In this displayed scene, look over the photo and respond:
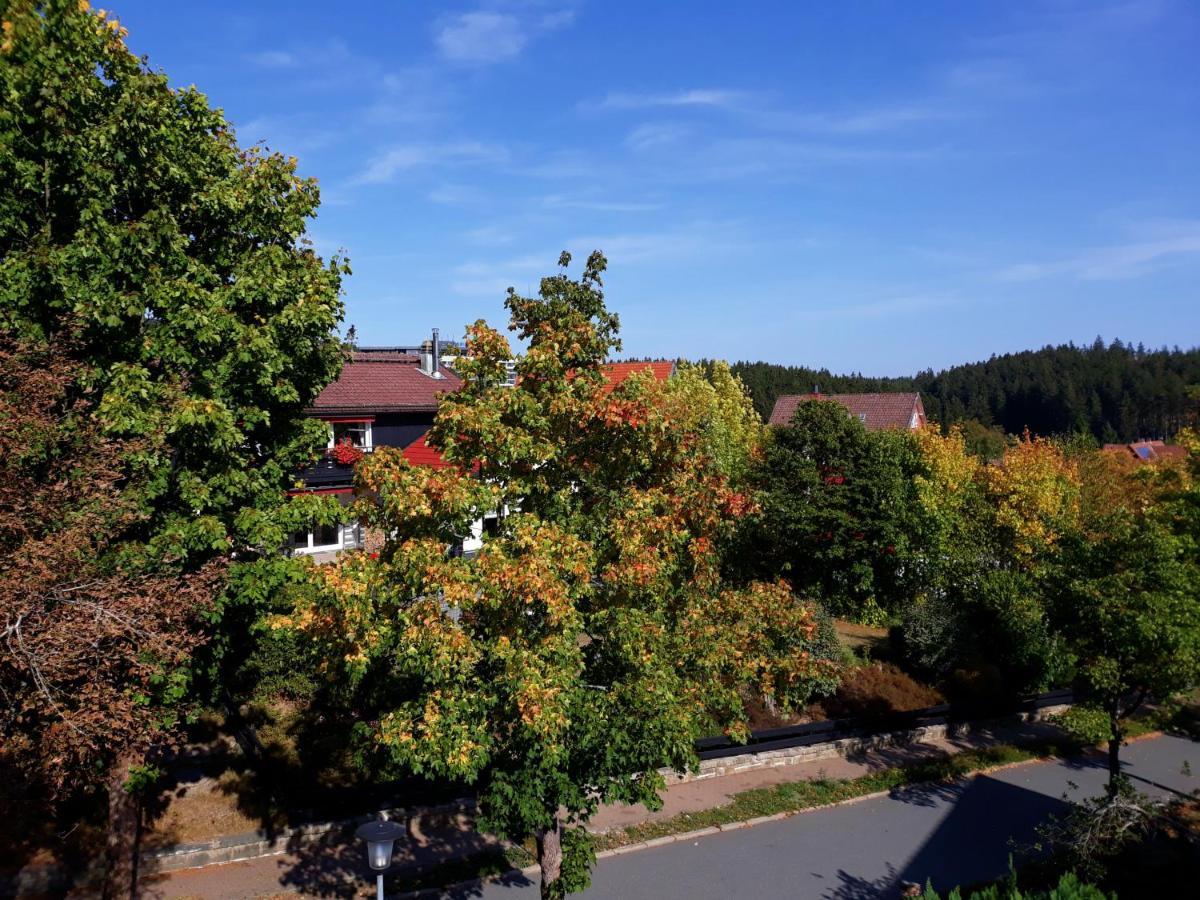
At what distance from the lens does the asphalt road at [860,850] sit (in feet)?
44.6

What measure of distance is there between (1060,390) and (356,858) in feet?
438

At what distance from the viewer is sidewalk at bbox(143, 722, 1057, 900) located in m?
12.6

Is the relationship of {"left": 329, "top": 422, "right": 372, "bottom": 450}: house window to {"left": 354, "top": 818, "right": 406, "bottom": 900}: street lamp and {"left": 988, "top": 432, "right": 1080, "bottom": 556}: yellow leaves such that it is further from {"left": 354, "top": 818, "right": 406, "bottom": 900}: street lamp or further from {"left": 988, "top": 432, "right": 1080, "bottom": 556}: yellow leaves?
{"left": 988, "top": 432, "right": 1080, "bottom": 556}: yellow leaves

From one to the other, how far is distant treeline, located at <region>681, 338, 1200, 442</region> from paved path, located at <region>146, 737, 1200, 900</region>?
82.9 meters

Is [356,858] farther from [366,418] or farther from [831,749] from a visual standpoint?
[366,418]

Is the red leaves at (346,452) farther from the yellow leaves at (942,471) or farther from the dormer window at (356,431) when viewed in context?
the yellow leaves at (942,471)

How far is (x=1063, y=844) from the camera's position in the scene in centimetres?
1346

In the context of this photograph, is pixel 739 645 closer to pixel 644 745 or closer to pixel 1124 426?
pixel 644 745

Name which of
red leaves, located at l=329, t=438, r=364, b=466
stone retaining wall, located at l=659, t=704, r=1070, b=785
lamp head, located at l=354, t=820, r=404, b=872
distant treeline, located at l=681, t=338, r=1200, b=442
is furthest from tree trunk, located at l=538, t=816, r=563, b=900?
distant treeline, located at l=681, t=338, r=1200, b=442

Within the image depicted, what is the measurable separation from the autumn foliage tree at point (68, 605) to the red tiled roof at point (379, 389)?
48.8 ft

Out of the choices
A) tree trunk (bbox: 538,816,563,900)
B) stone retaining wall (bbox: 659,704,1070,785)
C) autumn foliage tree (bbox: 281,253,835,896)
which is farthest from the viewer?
stone retaining wall (bbox: 659,704,1070,785)

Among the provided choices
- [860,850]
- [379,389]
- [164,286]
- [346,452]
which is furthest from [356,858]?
[379,389]

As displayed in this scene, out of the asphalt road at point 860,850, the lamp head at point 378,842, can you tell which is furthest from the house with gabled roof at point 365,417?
the lamp head at point 378,842

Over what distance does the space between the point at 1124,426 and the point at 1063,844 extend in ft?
417
